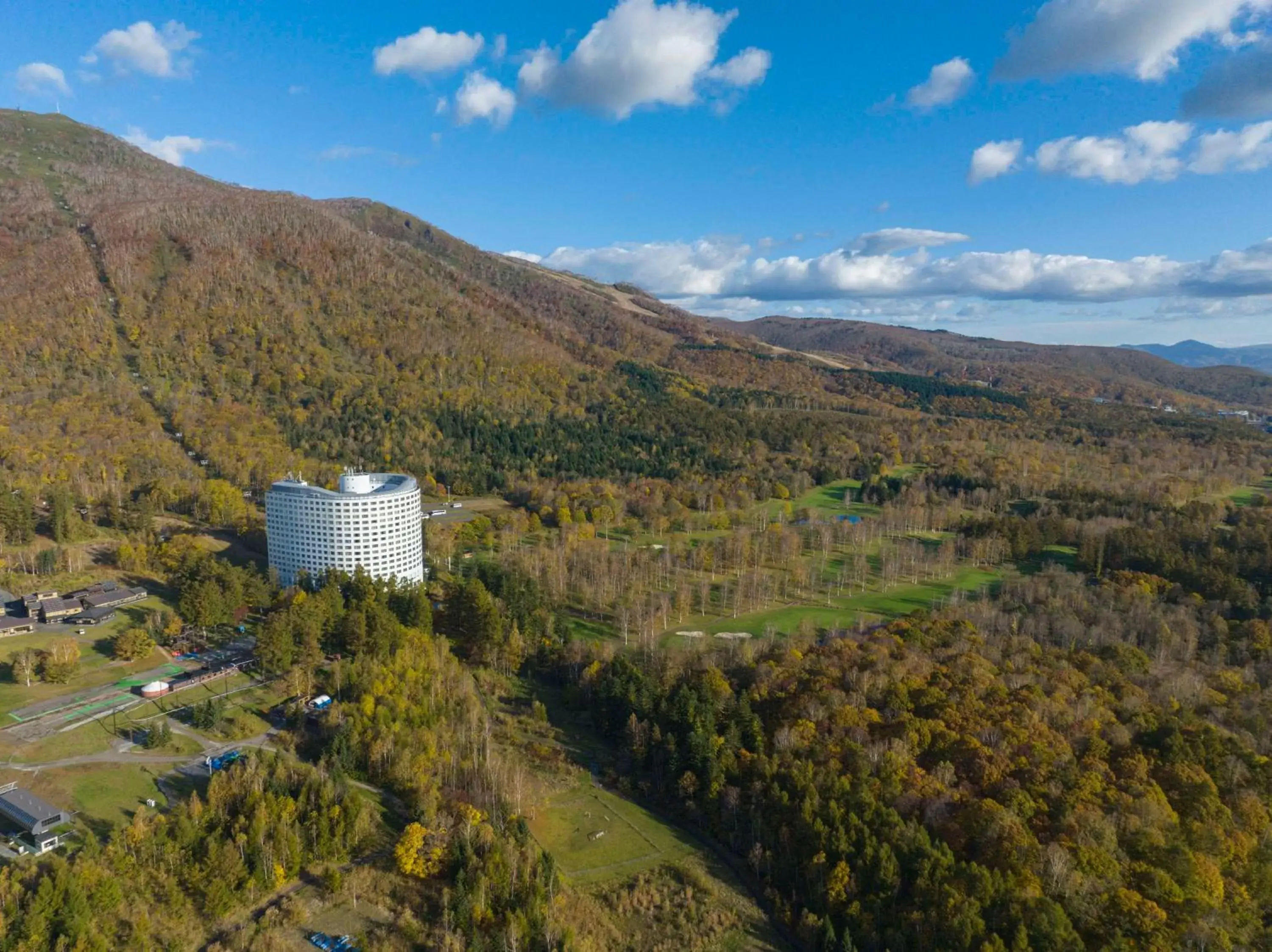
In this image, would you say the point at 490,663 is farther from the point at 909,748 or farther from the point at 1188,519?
the point at 1188,519

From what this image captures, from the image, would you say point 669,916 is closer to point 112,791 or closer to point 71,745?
point 112,791

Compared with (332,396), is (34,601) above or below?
below

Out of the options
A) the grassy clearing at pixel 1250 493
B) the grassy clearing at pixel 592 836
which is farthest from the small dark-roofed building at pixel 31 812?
the grassy clearing at pixel 1250 493

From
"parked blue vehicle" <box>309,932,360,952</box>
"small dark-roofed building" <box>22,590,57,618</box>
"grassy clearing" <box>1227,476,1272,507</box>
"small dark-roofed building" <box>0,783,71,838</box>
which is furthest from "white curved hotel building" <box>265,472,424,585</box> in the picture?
"grassy clearing" <box>1227,476,1272,507</box>

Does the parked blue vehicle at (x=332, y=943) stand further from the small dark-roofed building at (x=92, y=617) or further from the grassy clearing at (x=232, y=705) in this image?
the small dark-roofed building at (x=92, y=617)

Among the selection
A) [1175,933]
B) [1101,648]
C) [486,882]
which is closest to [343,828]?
[486,882]

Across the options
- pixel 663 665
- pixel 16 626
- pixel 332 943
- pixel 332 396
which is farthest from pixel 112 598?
pixel 332 396
